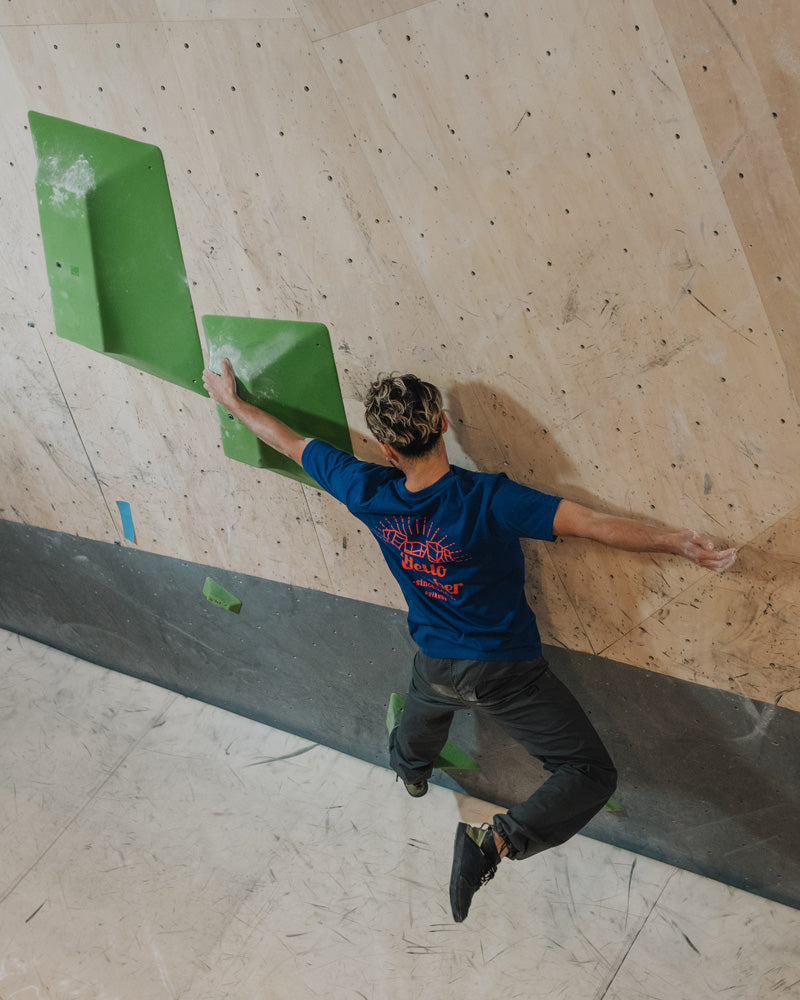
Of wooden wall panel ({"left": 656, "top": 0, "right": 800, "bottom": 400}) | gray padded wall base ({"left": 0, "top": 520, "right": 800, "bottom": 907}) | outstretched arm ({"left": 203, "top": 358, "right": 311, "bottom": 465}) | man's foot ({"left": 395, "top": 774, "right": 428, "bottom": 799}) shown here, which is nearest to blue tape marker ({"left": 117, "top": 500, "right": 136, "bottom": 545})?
gray padded wall base ({"left": 0, "top": 520, "right": 800, "bottom": 907})

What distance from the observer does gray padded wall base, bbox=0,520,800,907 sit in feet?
7.43

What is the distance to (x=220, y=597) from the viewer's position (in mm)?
3018

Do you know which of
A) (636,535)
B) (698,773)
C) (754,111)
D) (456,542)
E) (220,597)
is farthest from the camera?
(220,597)

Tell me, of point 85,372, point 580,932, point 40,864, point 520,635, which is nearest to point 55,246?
point 85,372

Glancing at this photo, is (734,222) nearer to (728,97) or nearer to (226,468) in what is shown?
(728,97)

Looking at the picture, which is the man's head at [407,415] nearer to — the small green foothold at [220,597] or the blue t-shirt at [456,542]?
the blue t-shirt at [456,542]

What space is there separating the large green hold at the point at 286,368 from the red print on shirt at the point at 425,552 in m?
0.34

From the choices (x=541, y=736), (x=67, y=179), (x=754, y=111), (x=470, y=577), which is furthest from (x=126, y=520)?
(x=754, y=111)

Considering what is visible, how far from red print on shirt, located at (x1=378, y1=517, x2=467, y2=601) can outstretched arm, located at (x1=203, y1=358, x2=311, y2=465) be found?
1.00 feet

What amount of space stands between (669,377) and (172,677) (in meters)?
2.44

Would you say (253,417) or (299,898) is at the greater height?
(253,417)

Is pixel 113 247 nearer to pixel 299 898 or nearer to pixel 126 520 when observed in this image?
pixel 126 520

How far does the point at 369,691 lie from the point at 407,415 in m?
1.27

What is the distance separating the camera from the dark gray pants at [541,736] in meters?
2.16
